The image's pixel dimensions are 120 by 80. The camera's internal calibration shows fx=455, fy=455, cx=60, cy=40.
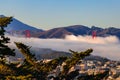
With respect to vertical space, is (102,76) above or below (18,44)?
below

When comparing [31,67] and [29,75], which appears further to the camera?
[31,67]

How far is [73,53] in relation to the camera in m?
40.2

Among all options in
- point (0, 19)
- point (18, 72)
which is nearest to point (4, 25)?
point (0, 19)

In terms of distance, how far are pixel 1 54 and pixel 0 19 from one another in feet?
10.4

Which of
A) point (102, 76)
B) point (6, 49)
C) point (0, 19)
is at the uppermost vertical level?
point (0, 19)

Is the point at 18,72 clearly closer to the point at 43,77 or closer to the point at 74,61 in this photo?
the point at 43,77

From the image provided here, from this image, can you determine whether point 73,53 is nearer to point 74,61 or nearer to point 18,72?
point 74,61

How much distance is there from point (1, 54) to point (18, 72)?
222 centimetres

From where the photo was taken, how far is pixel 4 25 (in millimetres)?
39938

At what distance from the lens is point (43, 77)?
40.5 meters


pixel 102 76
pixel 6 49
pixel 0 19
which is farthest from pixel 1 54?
pixel 102 76

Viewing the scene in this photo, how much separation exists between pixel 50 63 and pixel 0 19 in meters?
5.93

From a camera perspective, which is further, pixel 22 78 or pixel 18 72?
pixel 18 72

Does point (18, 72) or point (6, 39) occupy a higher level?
point (6, 39)
